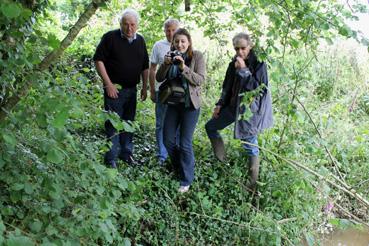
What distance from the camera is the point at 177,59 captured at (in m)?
4.43

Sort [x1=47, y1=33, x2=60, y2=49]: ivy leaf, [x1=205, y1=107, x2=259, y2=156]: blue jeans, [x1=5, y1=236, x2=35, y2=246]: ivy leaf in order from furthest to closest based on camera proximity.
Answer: [x1=205, y1=107, x2=259, y2=156]: blue jeans, [x1=47, y1=33, x2=60, y2=49]: ivy leaf, [x1=5, y1=236, x2=35, y2=246]: ivy leaf

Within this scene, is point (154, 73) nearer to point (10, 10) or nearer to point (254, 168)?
point (254, 168)

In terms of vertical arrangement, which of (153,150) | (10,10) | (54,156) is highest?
(10,10)

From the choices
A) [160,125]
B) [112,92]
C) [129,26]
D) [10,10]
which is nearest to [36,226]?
[10,10]

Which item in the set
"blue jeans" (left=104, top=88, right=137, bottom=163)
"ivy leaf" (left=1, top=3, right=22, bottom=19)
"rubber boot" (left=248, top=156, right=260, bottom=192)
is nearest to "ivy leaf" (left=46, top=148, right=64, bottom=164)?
"ivy leaf" (left=1, top=3, right=22, bottom=19)

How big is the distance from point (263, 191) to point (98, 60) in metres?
2.27

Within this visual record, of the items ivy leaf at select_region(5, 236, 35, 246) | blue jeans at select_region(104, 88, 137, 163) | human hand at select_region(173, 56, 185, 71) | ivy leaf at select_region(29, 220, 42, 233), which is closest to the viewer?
ivy leaf at select_region(5, 236, 35, 246)

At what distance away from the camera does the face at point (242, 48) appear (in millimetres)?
4582

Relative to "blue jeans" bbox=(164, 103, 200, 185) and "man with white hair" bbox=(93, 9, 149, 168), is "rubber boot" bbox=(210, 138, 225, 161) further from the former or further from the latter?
"man with white hair" bbox=(93, 9, 149, 168)

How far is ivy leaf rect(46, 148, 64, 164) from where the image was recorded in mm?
2107

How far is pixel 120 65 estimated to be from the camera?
4.70 meters

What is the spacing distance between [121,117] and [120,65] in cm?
53

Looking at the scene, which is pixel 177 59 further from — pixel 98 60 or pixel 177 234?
pixel 177 234

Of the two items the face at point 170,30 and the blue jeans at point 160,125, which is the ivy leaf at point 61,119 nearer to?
the blue jeans at point 160,125
